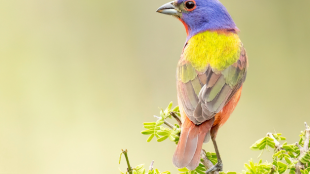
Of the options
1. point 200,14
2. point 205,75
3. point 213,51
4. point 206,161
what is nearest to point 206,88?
point 205,75

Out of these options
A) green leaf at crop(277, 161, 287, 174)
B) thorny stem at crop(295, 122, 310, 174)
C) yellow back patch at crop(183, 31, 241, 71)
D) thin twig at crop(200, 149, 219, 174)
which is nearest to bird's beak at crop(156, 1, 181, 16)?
yellow back patch at crop(183, 31, 241, 71)

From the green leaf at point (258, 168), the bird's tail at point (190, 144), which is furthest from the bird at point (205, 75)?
the green leaf at point (258, 168)

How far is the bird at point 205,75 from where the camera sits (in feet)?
6.26

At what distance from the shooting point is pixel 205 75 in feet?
7.56

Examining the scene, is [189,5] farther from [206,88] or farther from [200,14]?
[206,88]

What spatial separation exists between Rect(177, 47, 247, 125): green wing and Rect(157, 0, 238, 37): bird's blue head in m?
0.45

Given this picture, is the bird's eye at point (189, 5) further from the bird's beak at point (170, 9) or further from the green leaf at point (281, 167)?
the green leaf at point (281, 167)

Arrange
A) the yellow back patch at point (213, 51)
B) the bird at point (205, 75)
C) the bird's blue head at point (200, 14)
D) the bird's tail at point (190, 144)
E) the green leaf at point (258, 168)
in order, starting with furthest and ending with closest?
1. the bird's blue head at point (200, 14)
2. the yellow back patch at point (213, 51)
3. the bird at point (205, 75)
4. the bird's tail at point (190, 144)
5. the green leaf at point (258, 168)

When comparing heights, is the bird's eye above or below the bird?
above

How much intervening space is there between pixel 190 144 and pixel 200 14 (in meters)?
1.34

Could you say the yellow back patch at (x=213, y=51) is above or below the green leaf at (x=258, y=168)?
above

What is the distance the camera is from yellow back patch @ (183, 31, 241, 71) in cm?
238

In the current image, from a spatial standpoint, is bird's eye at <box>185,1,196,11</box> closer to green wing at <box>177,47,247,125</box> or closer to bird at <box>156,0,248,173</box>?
bird at <box>156,0,248,173</box>

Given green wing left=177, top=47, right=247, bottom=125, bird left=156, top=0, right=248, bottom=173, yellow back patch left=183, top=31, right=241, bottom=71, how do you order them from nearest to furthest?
bird left=156, top=0, right=248, bottom=173, green wing left=177, top=47, right=247, bottom=125, yellow back patch left=183, top=31, right=241, bottom=71
